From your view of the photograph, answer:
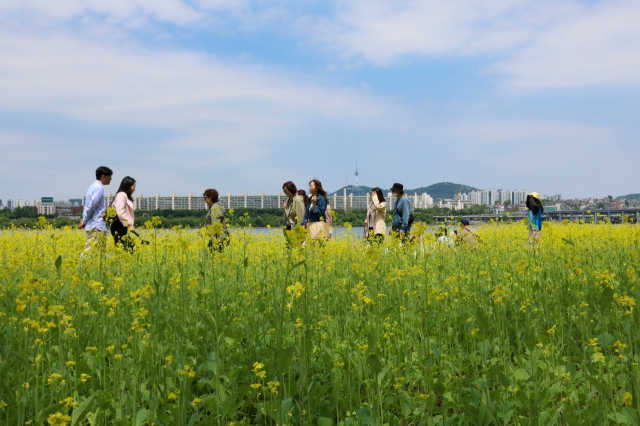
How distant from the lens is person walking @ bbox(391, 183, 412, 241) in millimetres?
10039

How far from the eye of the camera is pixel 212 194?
930 centimetres

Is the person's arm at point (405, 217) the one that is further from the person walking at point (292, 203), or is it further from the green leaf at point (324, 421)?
the green leaf at point (324, 421)

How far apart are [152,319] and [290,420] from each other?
1.39 meters

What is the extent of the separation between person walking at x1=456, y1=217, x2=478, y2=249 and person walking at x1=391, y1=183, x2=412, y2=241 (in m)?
1.11

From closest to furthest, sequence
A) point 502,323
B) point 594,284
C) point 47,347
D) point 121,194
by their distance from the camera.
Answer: point 47,347 < point 502,323 < point 594,284 < point 121,194

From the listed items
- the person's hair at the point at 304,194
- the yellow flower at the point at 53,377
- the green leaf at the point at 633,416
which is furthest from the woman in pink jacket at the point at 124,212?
the green leaf at the point at 633,416

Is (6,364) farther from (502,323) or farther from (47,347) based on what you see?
(502,323)

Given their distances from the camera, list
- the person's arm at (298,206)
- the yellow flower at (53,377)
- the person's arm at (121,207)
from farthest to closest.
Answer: the person's arm at (298,206), the person's arm at (121,207), the yellow flower at (53,377)

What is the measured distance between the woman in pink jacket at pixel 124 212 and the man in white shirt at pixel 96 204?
0.77ft

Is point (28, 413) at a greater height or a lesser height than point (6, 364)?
lesser

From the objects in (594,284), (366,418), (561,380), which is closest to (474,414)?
(366,418)

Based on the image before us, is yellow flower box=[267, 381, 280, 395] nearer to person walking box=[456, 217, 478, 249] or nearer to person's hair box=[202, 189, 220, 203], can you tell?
person's hair box=[202, 189, 220, 203]

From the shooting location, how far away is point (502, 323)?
428cm

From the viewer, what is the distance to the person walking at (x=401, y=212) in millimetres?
10039
